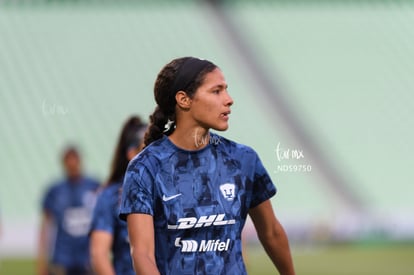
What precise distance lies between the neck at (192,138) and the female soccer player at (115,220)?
192 centimetres

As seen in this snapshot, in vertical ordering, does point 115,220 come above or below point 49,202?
below

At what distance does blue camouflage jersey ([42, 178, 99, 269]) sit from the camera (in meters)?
10.5

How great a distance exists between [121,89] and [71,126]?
1914mm

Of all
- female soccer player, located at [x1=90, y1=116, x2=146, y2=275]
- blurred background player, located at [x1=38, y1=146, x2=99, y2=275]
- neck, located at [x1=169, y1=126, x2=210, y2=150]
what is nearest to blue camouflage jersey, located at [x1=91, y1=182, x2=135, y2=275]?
female soccer player, located at [x1=90, y1=116, x2=146, y2=275]

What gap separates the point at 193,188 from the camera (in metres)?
4.09

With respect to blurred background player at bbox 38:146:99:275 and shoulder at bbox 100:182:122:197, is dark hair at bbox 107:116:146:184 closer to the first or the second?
shoulder at bbox 100:182:122:197

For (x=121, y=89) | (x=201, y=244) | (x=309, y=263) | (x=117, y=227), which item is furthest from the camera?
(x=121, y=89)

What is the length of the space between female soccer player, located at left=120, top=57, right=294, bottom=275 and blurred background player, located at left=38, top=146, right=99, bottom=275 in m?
6.38

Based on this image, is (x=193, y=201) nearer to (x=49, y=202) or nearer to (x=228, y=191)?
(x=228, y=191)

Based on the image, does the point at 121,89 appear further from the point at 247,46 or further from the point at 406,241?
the point at 406,241

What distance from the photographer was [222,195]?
161 inches

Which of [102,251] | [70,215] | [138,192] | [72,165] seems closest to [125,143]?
[102,251]

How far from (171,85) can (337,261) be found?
1629 cm

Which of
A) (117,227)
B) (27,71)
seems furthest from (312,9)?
(117,227)
